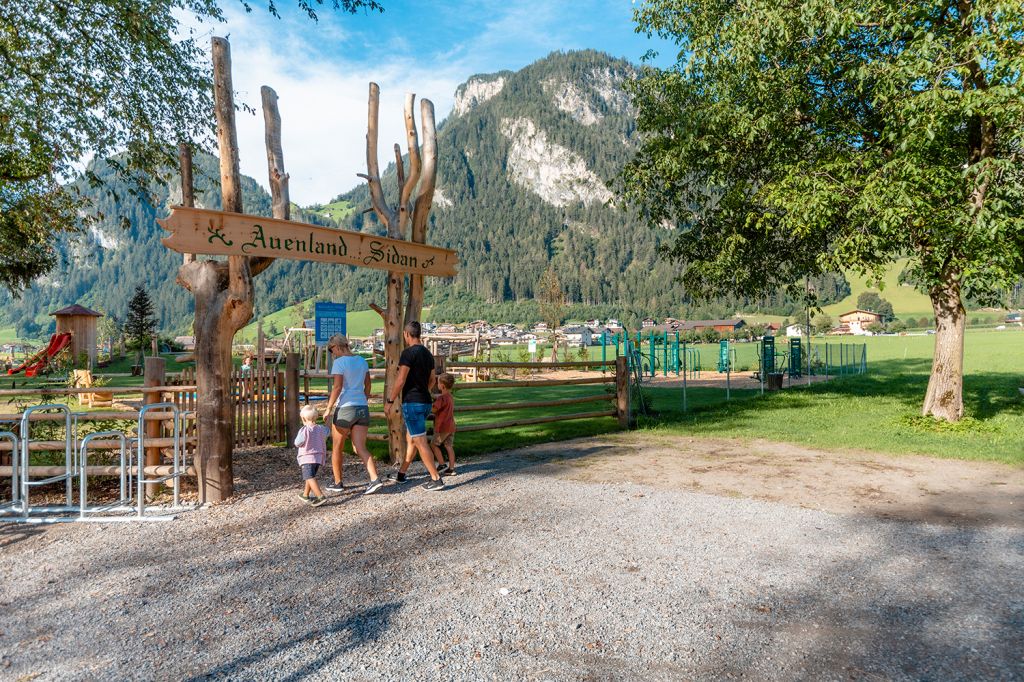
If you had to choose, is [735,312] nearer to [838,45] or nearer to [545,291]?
[545,291]

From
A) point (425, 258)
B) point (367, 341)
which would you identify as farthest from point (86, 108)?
point (367, 341)

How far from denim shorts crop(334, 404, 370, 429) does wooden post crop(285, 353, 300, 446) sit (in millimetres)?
3683

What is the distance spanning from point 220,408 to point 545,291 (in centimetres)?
4709

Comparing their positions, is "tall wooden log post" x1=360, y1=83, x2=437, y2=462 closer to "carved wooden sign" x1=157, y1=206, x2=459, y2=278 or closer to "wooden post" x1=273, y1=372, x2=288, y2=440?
"carved wooden sign" x1=157, y1=206, x2=459, y2=278

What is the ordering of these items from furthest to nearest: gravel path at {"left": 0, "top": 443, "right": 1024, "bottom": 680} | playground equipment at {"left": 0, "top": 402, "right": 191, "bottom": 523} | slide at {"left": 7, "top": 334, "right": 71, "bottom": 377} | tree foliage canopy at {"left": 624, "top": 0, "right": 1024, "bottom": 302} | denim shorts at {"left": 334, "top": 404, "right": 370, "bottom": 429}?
1. slide at {"left": 7, "top": 334, "right": 71, "bottom": 377}
2. tree foliage canopy at {"left": 624, "top": 0, "right": 1024, "bottom": 302}
3. denim shorts at {"left": 334, "top": 404, "right": 370, "bottom": 429}
4. playground equipment at {"left": 0, "top": 402, "right": 191, "bottom": 523}
5. gravel path at {"left": 0, "top": 443, "right": 1024, "bottom": 680}

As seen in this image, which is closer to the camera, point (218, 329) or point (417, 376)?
point (218, 329)

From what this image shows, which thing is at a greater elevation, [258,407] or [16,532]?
[258,407]

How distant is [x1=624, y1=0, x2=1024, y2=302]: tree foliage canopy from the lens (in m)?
10.3

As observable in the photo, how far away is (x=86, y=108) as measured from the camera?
12.3m

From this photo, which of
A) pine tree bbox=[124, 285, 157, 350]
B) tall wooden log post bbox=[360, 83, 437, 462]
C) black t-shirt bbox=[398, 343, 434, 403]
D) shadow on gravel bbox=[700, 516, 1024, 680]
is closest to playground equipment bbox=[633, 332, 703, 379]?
tall wooden log post bbox=[360, 83, 437, 462]

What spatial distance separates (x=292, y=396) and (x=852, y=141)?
37.0 ft

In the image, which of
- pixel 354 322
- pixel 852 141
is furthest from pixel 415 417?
pixel 354 322

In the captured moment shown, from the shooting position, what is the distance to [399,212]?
29.7 feet

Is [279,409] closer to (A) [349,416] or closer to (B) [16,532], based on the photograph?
(A) [349,416]
